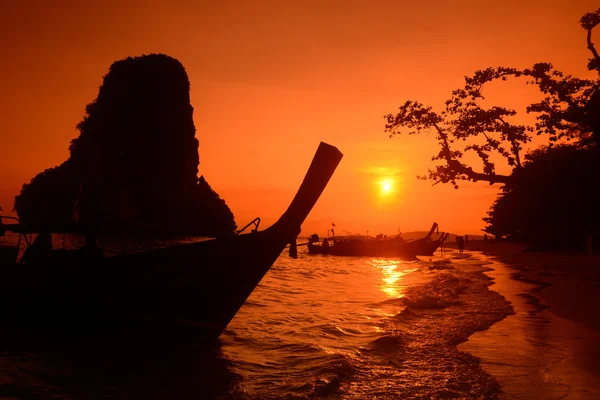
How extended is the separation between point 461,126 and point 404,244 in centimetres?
3066

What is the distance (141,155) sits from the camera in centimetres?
8438

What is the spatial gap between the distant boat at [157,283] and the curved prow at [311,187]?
0.02m

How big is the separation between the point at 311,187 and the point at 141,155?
84891 mm

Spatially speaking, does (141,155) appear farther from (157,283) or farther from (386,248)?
(157,283)

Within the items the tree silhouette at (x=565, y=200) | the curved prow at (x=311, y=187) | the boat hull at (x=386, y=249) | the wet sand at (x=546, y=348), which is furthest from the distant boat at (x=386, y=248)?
the curved prow at (x=311, y=187)

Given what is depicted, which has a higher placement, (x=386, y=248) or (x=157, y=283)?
(x=157, y=283)

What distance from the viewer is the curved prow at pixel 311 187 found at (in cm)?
701

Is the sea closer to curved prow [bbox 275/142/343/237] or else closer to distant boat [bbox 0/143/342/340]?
distant boat [bbox 0/143/342/340]

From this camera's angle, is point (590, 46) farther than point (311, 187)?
Yes

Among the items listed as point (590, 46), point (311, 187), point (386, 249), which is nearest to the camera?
point (311, 187)

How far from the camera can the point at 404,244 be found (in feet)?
160

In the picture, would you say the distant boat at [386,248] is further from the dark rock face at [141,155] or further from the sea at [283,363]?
the dark rock face at [141,155]

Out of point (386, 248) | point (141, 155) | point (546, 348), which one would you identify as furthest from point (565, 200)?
point (141, 155)

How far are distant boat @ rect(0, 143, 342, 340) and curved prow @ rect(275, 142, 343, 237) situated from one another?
0.06 ft
